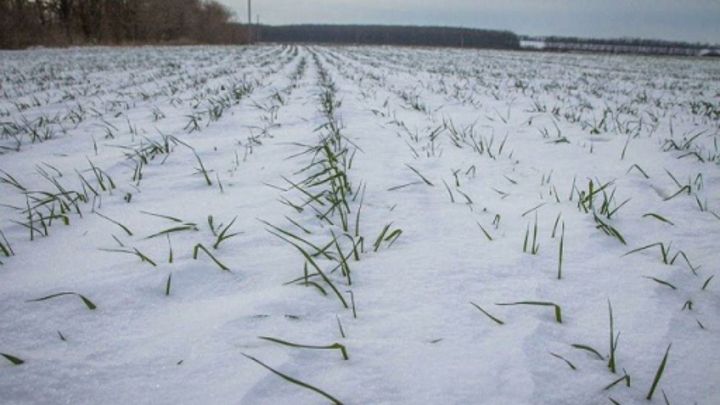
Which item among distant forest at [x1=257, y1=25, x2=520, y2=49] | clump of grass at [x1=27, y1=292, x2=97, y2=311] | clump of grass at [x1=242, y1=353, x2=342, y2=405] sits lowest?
clump of grass at [x1=242, y1=353, x2=342, y2=405]

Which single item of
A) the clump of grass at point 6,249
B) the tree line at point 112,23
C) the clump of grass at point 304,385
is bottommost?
the clump of grass at point 304,385

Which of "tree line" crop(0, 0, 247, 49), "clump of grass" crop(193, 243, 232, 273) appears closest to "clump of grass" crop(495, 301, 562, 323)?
"clump of grass" crop(193, 243, 232, 273)

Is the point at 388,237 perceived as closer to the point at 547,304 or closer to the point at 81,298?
the point at 547,304

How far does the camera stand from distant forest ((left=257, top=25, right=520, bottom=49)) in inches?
4035

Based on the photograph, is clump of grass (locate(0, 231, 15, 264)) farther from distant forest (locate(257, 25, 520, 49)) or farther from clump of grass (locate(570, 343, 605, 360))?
distant forest (locate(257, 25, 520, 49))

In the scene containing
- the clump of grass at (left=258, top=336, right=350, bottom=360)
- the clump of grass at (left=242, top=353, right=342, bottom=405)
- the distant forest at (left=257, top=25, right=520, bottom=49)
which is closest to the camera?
the clump of grass at (left=242, top=353, right=342, bottom=405)

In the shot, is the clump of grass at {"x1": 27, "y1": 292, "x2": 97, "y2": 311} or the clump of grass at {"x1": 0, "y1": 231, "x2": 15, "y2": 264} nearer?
the clump of grass at {"x1": 27, "y1": 292, "x2": 97, "y2": 311}

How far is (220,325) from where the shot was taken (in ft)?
3.44

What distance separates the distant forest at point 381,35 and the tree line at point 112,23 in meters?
52.9

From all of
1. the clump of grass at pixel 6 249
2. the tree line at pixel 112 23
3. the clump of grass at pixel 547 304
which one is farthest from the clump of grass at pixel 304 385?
the tree line at pixel 112 23

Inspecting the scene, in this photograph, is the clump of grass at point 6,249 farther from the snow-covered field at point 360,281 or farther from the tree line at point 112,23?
the tree line at point 112,23

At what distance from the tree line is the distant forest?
52.9 meters

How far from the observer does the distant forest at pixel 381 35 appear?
336ft

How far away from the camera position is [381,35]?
113562 mm
